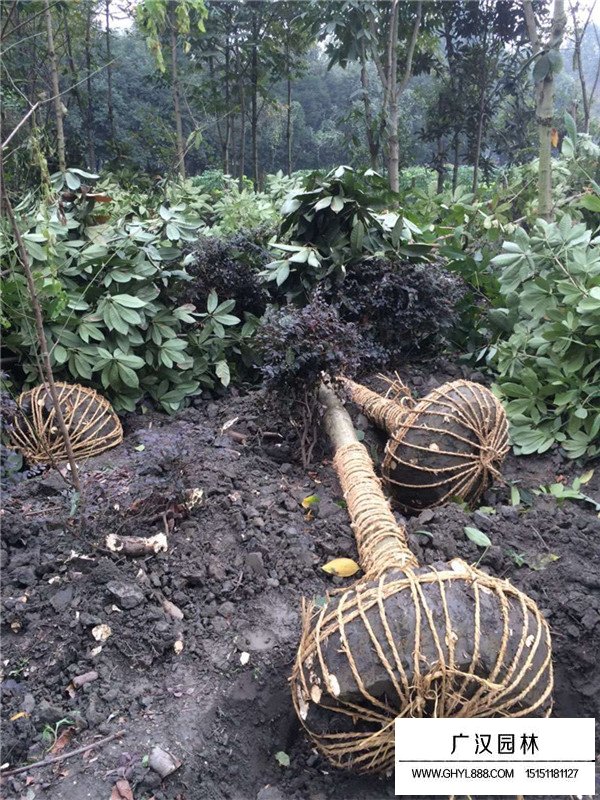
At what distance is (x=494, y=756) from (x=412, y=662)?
25 cm

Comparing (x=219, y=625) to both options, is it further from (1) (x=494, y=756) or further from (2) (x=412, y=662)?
(1) (x=494, y=756)

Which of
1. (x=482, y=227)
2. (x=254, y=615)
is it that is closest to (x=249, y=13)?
(x=482, y=227)

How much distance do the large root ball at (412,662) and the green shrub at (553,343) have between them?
1.66 m

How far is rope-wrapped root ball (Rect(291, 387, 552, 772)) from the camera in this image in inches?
60.3

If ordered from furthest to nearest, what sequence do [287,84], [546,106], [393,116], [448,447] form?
[287,84] < [393,116] < [546,106] < [448,447]

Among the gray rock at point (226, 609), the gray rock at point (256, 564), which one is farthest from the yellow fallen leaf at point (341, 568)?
the gray rock at point (226, 609)

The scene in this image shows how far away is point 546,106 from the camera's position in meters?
3.81

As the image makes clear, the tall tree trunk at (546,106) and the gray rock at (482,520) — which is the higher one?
the tall tree trunk at (546,106)

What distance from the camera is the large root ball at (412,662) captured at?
1.53m

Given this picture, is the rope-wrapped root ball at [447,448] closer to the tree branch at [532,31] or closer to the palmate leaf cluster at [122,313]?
the palmate leaf cluster at [122,313]

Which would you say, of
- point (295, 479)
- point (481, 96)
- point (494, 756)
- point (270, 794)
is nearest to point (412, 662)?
point (494, 756)

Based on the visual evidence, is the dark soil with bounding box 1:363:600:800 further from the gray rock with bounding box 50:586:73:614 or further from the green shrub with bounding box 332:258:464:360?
the green shrub with bounding box 332:258:464:360

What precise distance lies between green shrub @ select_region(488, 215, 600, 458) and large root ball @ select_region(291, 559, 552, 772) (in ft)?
5.45

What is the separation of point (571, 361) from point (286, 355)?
1.37 m
